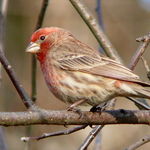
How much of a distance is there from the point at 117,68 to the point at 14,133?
25.6 ft

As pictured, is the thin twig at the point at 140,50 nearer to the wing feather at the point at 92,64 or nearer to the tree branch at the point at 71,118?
the wing feather at the point at 92,64

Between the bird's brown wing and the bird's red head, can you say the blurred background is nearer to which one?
the bird's red head

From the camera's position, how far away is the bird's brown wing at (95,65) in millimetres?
5934

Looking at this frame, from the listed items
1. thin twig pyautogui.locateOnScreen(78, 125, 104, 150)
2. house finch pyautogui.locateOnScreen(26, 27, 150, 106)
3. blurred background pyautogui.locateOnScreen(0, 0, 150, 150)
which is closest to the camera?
thin twig pyautogui.locateOnScreen(78, 125, 104, 150)

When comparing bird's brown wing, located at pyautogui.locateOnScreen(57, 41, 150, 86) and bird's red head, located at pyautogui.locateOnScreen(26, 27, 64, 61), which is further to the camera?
bird's red head, located at pyautogui.locateOnScreen(26, 27, 64, 61)

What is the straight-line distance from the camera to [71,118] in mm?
4988

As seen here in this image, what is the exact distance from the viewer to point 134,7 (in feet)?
55.0

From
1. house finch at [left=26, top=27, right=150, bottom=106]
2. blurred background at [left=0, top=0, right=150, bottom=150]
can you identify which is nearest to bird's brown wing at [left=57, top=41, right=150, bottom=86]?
house finch at [left=26, top=27, right=150, bottom=106]

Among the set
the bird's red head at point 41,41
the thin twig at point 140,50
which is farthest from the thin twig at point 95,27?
the bird's red head at point 41,41

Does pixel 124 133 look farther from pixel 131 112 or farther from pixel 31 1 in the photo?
pixel 131 112

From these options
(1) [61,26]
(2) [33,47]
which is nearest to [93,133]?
(2) [33,47]

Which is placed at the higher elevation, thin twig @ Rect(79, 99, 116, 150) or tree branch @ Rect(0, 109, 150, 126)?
tree branch @ Rect(0, 109, 150, 126)

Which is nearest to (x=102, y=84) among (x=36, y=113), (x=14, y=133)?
(x=36, y=113)

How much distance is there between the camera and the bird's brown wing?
5934 mm
